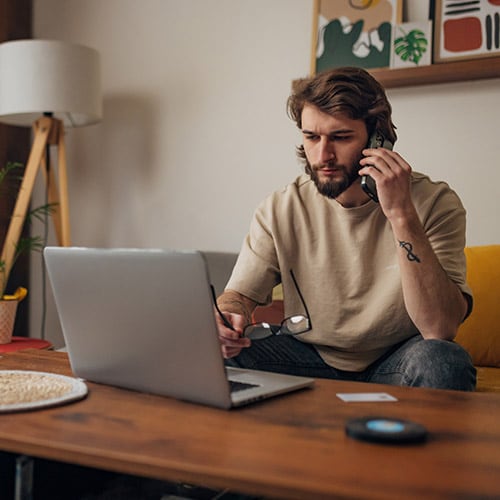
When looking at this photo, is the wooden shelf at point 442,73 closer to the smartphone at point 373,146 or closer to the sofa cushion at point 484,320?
the sofa cushion at point 484,320

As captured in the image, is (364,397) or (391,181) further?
(391,181)

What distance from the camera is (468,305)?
1.58 m

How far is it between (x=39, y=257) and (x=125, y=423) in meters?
2.46

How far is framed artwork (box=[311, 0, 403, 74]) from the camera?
8.05ft

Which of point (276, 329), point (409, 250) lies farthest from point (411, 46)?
point (276, 329)

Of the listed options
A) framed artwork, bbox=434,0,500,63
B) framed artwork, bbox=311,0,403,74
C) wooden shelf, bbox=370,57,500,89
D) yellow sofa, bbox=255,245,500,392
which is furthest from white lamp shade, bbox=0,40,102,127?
yellow sofa, bbox=255,245,500,392

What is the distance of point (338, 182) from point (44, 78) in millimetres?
1451

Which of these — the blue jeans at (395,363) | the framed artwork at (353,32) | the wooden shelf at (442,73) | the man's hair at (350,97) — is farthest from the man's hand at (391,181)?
the framed artwork at (353,32)

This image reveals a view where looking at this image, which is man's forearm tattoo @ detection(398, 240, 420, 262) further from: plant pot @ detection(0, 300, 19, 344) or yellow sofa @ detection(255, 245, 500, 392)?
plant pot @ detection(0, 300, 19, 344)

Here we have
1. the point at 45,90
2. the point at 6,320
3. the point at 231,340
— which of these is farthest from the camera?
the point at 45,90

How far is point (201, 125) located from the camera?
9.37ft

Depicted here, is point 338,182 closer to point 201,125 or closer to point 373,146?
point 373,146

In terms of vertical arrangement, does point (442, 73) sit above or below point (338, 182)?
above

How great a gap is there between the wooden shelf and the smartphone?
790 millimetres
